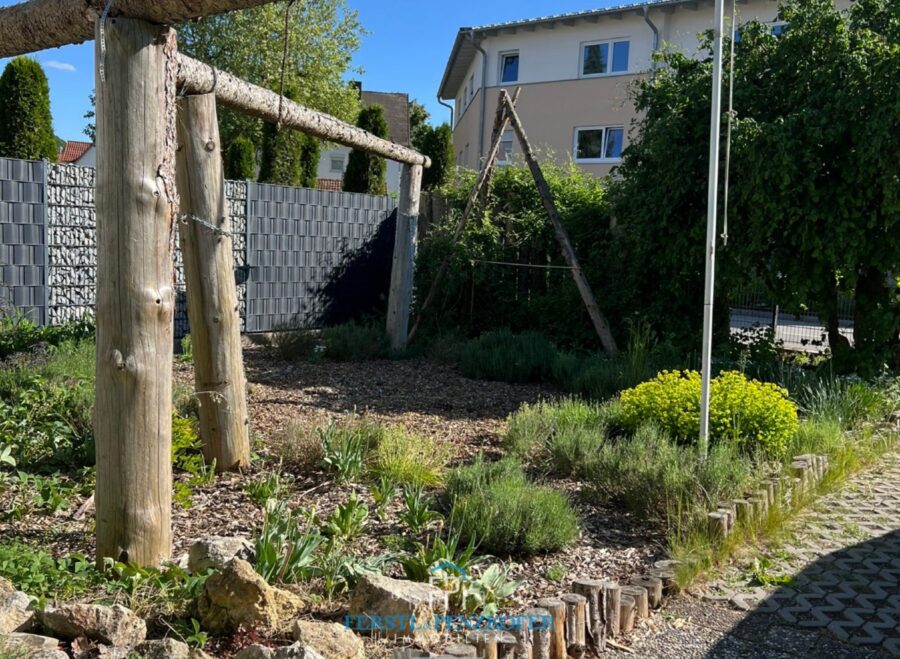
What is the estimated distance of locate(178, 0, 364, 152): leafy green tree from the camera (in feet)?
79.0

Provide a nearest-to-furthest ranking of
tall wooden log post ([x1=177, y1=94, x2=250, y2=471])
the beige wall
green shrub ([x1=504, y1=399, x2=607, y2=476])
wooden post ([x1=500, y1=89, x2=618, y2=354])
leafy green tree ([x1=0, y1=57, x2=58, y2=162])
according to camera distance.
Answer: tall wooden log post ([x1=177, y1=94, x2=250, y2=471])
green shrub ([x1=504, y1=399, x2=607, y2=476])
wooden post ([x1=500, y1=89, x2=618, y2=354])
leafy green tree ([x1=0, y1=57, x2=58, y2=162])
the beige wall

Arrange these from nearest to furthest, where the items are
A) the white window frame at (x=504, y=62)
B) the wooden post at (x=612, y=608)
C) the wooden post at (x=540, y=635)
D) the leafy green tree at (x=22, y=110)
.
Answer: the wooden post at (x=540, y=635) < the wooden post at (x=612, y=608) < the leafy green tree at (x=22, y=110) < the white window frame at (x=504, y=62)

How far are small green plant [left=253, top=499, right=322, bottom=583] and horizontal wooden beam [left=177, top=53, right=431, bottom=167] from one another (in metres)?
2.53

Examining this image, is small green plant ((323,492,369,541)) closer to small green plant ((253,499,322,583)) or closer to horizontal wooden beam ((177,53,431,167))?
small green plant ((253,499,322,583))

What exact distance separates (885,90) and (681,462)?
4763 mm

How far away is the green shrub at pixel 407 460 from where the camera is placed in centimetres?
517

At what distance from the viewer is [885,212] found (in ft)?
26.0

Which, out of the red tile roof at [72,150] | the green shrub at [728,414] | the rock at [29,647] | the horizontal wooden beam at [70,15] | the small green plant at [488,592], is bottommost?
the small green plant at [488,592]

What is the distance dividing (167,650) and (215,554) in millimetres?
711

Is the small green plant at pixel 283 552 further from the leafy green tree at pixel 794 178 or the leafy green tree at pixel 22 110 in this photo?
the leafy green tree at pixel 22 110

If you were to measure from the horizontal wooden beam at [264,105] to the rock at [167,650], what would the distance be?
119 inches

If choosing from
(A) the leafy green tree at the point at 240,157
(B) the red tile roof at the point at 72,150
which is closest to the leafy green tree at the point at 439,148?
(A) the leafy green tree at the point at 240,157

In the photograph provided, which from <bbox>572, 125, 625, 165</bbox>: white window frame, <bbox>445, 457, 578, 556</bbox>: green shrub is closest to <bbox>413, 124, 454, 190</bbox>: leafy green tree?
<bbox>572, 125, 625, 165</bbox>: white window frame

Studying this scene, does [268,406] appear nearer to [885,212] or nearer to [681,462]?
[681,462]
